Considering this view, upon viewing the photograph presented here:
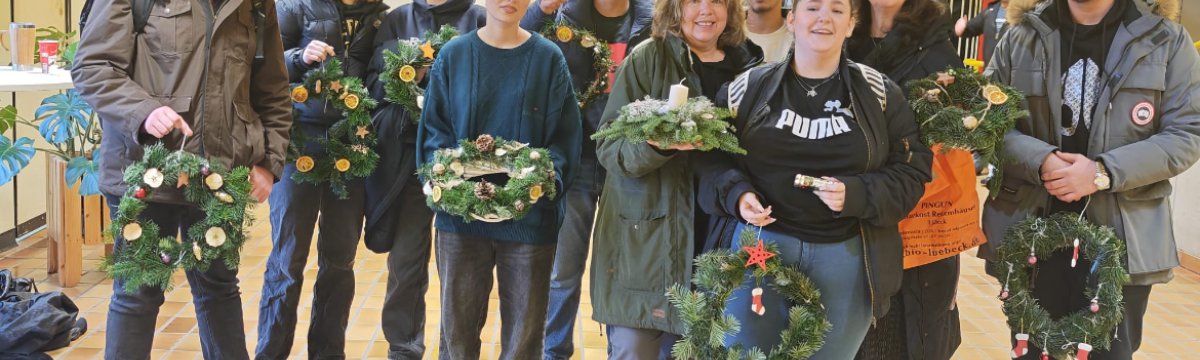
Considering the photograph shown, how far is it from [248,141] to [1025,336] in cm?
252

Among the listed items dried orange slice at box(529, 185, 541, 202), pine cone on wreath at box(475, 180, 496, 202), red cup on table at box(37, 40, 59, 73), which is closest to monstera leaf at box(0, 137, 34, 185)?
red cup on table at box(37, 40, 59, 73)

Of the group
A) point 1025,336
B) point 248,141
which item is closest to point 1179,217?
point 1025,336

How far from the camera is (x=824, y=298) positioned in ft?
9.26

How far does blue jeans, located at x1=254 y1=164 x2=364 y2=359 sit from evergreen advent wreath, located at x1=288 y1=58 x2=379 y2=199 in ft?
0.32

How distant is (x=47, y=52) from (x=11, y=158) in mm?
577

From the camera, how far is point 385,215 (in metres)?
3.87

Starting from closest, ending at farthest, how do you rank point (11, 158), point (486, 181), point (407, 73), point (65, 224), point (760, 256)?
1. point (760, 256)
2. point (486, 181)
3. point (407, 73)
4. point (11, 158)
5. point (65, 224)

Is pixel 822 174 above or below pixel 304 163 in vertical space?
above

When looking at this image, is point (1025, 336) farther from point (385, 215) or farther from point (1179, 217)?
point (1179, 217)

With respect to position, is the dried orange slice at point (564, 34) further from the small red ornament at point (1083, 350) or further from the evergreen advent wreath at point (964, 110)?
the small red ornament at point (1083, 350)

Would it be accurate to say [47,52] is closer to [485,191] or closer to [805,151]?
[485,191]

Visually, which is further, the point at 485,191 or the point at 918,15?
the point at 918,15

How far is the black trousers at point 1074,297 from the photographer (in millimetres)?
3393

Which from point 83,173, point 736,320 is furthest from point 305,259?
point 83,173
